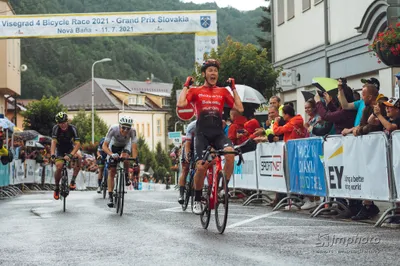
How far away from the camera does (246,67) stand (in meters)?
28.3

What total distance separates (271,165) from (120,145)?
9.92 feet

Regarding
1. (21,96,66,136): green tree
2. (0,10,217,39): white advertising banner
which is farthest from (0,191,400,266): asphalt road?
(21,96,66,136): green tree

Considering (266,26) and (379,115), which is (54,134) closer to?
(379,115)

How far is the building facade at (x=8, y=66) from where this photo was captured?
56.1 meters

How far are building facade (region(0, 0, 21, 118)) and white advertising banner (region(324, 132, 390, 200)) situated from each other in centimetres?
4116

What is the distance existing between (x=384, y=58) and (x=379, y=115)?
6988 mm

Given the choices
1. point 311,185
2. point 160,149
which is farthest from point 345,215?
point 160,149

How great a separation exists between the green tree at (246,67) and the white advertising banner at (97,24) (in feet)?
26.7

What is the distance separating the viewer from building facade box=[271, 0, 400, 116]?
22953 millimetres

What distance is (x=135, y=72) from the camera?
169 meters

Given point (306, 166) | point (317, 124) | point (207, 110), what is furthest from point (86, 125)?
point (207, 110)

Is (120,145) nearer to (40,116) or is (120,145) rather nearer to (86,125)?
(40,116)

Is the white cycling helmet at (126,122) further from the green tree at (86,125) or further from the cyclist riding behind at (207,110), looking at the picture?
the green tree at (86,125)

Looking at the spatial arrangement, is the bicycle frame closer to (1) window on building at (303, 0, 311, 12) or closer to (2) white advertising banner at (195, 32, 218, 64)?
(1) window on building at (303, 0, 311, 12)
